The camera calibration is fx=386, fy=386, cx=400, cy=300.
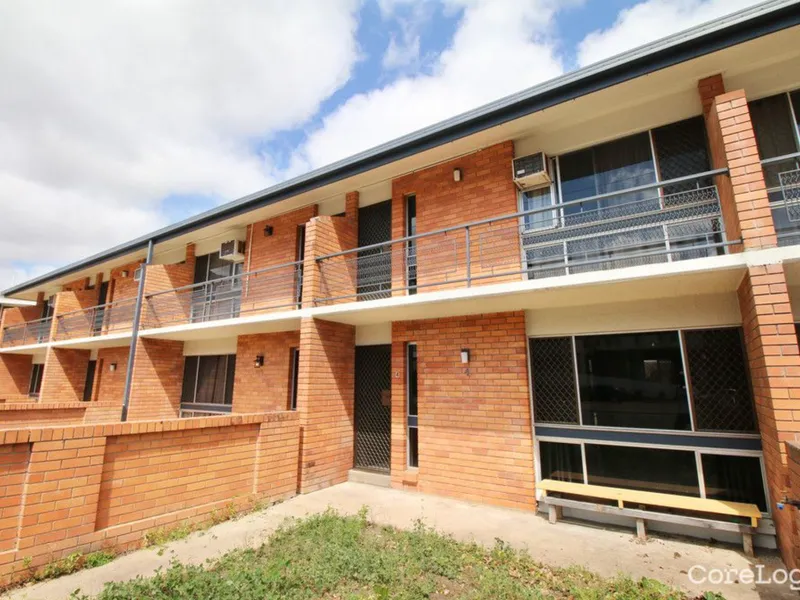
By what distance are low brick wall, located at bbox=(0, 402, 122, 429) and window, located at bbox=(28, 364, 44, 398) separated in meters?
10.8

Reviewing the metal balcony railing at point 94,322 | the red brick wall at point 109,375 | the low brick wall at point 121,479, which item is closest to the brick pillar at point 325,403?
the low brick wall at point 121,479

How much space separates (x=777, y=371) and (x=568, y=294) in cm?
226

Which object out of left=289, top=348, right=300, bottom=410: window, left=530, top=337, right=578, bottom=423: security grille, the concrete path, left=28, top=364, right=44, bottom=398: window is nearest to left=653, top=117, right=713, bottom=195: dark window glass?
left=530, top=337, right=578, bottom=423: security grille

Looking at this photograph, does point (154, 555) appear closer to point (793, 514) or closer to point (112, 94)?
point (793, 514)

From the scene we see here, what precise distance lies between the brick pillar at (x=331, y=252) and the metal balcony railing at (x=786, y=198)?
6.70 m

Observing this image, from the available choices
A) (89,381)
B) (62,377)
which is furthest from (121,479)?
(89,381)

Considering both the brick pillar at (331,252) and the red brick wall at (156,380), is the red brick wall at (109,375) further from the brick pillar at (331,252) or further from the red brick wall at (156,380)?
the brick pillar at (331,252)

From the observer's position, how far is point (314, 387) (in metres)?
7.26

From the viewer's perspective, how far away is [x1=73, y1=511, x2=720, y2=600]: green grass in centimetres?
340

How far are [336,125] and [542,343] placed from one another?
7092 millimetres

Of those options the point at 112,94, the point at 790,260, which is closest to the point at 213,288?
the point at 112,94

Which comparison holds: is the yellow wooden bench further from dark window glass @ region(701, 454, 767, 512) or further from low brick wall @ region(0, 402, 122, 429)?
low brick wall @ region(0, 402, 122, 429)

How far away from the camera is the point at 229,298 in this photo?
10227mm

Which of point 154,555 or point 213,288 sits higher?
point 213,288
